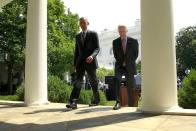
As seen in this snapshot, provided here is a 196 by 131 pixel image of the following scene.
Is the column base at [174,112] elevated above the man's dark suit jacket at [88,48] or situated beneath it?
situated beneath

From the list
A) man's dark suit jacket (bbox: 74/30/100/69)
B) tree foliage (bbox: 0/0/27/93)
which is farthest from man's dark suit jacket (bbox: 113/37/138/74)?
tree foliage (bbox: 0/0/27/93)

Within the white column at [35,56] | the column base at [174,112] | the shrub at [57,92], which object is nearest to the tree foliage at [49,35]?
the shrub at [57,92]

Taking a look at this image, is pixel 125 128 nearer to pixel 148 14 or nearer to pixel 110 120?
pixel 110 120

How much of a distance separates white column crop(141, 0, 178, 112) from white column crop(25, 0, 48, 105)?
3.86 metres

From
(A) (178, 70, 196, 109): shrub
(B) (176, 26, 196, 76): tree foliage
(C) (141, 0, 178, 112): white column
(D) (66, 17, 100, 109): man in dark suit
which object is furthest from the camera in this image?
(B) (176, 26, 196, 76): tree foliage

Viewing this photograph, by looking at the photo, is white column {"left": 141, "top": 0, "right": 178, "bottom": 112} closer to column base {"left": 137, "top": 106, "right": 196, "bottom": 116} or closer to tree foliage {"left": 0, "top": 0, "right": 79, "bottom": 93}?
column base {"left": 137, "top": 106, "right": 196, "bottom": 116}

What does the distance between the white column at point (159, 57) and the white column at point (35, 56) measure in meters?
3.86

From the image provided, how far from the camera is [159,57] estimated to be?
6551 millimetres

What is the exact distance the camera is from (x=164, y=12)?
659cm

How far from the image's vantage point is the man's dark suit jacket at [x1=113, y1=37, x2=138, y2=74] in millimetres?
8039

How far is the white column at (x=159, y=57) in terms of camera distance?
6.53 m

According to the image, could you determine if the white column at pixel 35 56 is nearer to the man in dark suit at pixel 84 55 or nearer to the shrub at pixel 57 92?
the man in dark suit at pixel 84 55

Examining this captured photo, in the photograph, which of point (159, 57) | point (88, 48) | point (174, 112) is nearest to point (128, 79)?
point (88, 48)

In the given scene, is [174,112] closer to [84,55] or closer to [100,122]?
[100,122]
